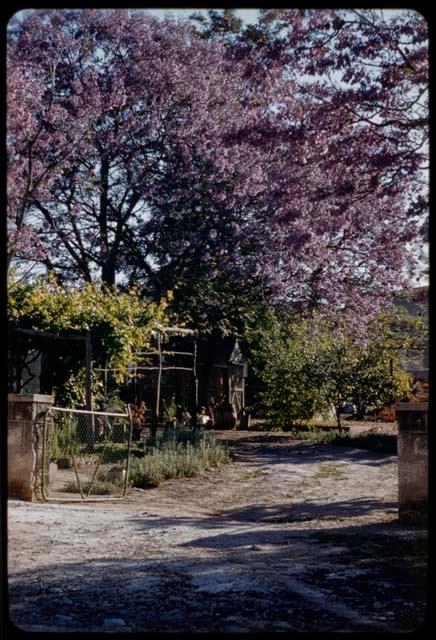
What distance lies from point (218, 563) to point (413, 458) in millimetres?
2295

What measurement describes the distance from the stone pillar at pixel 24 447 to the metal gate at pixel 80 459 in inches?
4.4

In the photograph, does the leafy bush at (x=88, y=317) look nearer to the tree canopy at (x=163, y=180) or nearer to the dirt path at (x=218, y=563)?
the tree canopy at (x=163, y=180)

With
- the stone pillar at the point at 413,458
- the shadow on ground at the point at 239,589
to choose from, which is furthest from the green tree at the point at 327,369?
the shadow on ground at the point at 239,589

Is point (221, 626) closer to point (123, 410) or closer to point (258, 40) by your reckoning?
point (258, 40)

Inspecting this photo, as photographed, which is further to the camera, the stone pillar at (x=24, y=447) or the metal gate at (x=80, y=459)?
the metal gate at (x=80, y=459)

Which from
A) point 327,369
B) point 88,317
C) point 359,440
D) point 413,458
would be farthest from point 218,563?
point 327,369

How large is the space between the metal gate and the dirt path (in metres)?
0.34

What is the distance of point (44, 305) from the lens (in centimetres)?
1084

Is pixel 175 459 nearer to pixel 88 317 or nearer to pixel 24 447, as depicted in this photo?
pixel 88 317

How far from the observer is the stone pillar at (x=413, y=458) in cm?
659

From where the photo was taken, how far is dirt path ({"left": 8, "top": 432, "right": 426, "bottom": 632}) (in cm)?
385
